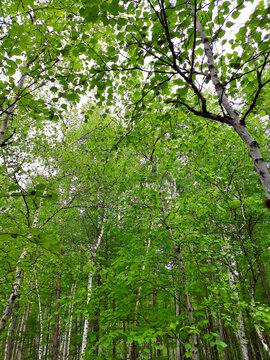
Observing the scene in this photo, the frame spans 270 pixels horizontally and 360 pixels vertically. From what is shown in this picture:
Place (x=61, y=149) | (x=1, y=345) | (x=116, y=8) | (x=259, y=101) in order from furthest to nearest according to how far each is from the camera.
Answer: (x=1, y=345), (x=61, y=149), (x=259, y=101), (x=116, y=8)

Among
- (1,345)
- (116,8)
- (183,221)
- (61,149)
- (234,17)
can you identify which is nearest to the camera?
(116,8)

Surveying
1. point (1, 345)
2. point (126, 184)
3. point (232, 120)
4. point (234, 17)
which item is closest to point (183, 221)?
point (126, 184)

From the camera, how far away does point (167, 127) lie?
12.0 ft

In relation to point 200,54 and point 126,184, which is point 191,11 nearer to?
point 200,54

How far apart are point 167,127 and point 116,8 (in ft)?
6.50

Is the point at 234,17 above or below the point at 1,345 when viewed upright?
above

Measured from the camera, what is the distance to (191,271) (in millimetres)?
4836

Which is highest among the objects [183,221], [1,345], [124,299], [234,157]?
[234,157]

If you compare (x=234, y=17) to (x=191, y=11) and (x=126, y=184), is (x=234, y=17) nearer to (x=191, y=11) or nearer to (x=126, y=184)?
(x=191, y=11)

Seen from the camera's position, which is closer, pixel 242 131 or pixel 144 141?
pixel 242 131

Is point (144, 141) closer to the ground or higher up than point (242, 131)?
higher up

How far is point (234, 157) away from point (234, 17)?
637 centimetres

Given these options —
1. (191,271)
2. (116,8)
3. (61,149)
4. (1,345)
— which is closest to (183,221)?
(191,271)

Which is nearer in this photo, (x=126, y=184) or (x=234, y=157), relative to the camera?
(x=126, y=184)
